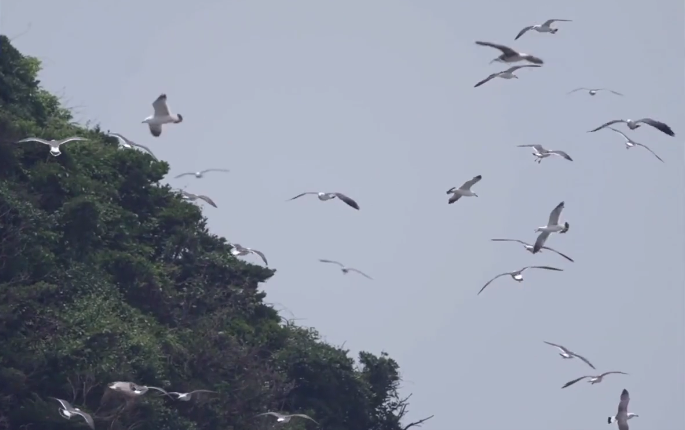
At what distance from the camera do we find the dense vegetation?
105 ft

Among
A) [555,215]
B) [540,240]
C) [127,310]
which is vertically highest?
[555,215]

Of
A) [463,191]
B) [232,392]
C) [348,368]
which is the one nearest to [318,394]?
[348,368]

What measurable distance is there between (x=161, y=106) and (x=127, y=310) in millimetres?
6179

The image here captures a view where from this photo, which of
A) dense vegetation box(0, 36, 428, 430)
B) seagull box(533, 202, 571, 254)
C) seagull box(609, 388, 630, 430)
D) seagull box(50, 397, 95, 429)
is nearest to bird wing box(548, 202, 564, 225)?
seagull box(533, 202, 571, 254)

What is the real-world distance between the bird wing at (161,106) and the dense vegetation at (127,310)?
4369 millimetres

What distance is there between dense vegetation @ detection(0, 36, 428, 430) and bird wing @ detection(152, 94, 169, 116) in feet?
14.3

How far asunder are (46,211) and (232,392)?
5615 mm

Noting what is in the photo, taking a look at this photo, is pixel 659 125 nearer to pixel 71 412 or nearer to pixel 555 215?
pixel 555 215

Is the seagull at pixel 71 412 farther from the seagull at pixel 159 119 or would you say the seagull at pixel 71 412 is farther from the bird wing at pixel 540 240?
the bird wing at pixel 540 240

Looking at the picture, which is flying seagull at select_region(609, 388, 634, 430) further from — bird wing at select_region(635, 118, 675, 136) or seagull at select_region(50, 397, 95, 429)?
seagull at select_region(50, 397, 95, 429)

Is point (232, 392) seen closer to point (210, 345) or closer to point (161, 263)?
point (210, 345)

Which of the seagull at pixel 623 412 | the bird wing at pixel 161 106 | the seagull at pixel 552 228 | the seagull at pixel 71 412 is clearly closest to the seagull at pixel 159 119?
the bird wing at pixel 161 106

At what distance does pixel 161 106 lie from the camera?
31.4m

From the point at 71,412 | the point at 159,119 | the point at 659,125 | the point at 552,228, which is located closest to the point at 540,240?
the point at 552,228
